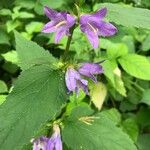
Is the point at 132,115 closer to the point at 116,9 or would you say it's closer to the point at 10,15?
the point at 10,15

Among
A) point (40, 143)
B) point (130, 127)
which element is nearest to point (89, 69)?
point (40, 143)

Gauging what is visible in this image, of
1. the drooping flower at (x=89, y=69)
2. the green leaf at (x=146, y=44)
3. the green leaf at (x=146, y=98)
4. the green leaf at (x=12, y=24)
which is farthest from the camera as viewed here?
the green leaf at (x=12, y=24)

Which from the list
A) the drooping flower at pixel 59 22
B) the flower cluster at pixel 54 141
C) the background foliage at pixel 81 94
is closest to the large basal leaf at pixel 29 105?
Answer: the background foliage at pixel 81 94

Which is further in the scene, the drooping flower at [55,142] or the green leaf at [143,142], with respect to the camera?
the green leaf at [143,142]

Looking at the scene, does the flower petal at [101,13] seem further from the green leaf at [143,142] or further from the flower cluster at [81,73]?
the green leaf at [143,142]

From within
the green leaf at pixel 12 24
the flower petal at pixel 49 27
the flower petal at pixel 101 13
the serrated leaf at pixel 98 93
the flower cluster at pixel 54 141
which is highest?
the flower petal at pixel 101 13

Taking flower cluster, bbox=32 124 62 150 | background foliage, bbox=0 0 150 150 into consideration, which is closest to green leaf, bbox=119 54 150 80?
background foliage, bbox=0 0 150 150

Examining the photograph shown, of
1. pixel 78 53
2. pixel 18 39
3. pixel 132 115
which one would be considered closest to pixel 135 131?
pixel 132 115
